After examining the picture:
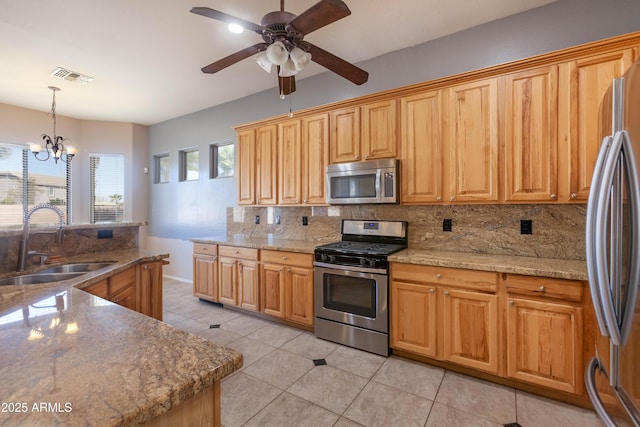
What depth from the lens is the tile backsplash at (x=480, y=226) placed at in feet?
7.71

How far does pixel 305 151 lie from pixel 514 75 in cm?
208

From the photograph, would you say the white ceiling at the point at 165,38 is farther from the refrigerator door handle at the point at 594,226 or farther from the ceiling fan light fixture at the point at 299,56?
the refrigerator door handle at the point at 594,226

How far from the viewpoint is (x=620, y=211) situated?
120 centimetres

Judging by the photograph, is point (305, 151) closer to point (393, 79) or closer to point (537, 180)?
point (393, 79)

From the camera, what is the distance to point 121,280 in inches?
85.7

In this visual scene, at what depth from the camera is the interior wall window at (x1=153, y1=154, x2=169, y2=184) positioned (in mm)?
5816

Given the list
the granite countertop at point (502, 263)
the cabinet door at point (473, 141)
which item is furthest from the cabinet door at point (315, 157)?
the cabinet door at point (473, 141)

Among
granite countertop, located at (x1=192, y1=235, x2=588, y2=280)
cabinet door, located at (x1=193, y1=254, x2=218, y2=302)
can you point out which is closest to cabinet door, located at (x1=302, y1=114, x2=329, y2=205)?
granite countertop, located at (x1=192, y1=235, x2=588, y2=280)

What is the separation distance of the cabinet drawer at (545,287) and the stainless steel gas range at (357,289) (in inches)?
36.6

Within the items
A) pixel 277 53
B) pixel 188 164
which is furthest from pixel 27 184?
pixel 277 53

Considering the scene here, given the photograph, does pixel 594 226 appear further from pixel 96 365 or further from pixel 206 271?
→ pixel 206 271

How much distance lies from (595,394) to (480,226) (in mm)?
1576

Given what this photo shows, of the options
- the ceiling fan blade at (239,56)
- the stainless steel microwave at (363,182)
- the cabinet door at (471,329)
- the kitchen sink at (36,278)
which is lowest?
the cabinet door at (471,329)

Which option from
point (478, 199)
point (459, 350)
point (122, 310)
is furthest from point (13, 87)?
point (459, 350)
